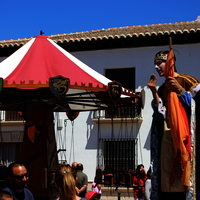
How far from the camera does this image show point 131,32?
19.6 m

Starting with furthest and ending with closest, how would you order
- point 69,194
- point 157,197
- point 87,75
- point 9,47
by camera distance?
point 9,47 → point 87,75 → point 157,197 → point 69,194

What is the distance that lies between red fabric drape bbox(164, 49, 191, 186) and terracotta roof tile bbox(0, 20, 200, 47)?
45.3ft

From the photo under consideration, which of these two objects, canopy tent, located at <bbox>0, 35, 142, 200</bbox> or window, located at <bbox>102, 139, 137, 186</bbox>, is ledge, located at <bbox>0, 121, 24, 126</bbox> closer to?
window, located at <bbox>102, 139, 137, 186</bbox>

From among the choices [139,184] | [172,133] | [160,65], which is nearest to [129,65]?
[139,184]

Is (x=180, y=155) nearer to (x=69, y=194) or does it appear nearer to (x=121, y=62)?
(x=69, y=194)

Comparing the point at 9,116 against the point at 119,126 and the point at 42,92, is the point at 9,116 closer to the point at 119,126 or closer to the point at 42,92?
the point at 119,126

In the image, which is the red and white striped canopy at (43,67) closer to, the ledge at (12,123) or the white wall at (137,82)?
the white wall at (137,82)

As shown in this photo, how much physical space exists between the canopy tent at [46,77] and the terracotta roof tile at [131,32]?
8861 mm

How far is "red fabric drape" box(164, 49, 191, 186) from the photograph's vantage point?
400 centimetres

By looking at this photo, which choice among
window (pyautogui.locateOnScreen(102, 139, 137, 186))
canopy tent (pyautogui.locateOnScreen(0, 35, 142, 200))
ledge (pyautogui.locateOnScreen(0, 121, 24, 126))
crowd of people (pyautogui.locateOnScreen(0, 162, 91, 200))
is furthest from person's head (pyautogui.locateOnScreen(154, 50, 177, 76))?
ledge (pyautogui.locateOnScreen(0, 121, 24, 126))

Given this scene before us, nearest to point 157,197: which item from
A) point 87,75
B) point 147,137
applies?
point 87,75

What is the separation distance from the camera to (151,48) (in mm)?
18547

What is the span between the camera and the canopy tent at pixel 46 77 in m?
7.23

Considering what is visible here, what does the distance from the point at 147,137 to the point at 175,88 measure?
14.2 meters
